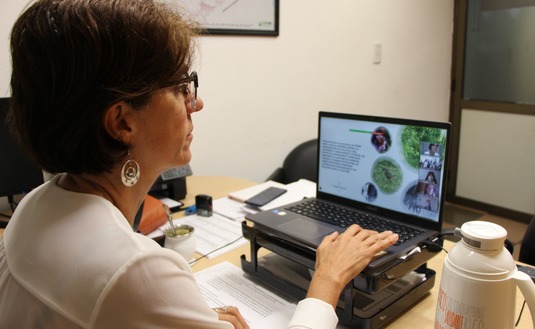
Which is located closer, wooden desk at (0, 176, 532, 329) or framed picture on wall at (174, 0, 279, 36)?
wooden desk at (0, 176, 532, 329)

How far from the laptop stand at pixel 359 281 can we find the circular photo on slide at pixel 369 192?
0.75 feet

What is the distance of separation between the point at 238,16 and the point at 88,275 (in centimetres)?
185

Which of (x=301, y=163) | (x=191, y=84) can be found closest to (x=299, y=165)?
(x=301, y=163)

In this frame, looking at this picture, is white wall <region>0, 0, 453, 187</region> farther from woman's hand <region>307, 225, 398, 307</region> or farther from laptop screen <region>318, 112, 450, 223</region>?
woman's hand <region>307, 225, 398, 307</region>

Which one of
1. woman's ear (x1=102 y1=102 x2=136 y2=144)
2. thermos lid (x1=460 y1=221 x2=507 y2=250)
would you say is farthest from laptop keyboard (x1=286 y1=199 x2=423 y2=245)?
woman's ear (x1=102 y1=102 x2=136 y2=144)

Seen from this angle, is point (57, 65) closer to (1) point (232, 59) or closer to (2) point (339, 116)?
(2) point (339, 116)

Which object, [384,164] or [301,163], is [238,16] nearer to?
[301,163]

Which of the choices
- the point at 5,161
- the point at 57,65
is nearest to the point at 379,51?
the point at 5,161

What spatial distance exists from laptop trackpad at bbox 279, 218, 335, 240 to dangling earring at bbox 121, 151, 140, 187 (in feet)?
1.45

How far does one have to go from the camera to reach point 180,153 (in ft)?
2.76

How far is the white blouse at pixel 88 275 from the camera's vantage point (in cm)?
62

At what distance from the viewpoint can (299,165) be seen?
2.46m

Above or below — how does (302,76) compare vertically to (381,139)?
above

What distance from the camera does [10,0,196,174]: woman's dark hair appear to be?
654 millimetres
